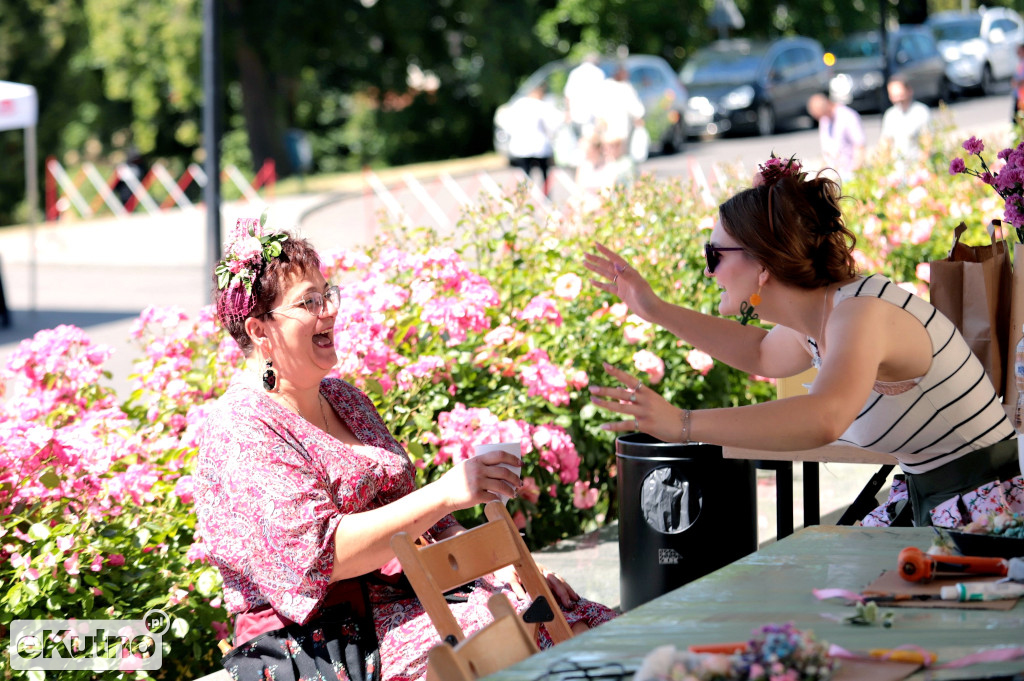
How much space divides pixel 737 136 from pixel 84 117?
642 inches

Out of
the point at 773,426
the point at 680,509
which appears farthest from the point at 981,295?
the point at 773,426

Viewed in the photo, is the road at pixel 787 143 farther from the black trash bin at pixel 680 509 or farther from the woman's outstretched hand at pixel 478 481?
the woman's outstretched hand at pixel 478 481

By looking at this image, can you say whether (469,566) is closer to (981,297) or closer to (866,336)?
(866,336)

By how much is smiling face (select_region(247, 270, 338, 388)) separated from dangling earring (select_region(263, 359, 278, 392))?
0.04 feet

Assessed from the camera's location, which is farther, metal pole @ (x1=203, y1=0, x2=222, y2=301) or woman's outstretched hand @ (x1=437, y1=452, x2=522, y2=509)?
metal pole @ (x1=203, y1=0, x2=222, y2=301)

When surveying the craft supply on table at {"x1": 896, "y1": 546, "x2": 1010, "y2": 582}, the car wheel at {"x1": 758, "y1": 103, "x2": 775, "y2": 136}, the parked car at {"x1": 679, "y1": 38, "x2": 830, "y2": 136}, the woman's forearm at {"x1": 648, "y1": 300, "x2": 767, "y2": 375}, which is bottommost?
the craft supply on table at {"x1": 896, "y1": 546, "x2": 1010, "y2": 582}

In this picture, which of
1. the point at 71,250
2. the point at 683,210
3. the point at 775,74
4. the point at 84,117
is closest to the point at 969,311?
the point at 683,210

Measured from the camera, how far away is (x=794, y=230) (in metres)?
3.04

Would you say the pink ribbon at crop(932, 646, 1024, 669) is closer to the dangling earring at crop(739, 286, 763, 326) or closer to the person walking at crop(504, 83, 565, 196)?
the dangling earring at crop(739, 286, 763, 326)

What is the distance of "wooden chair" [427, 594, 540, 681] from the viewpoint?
6.91 ft

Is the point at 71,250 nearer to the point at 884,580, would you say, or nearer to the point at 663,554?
the point at 663,554

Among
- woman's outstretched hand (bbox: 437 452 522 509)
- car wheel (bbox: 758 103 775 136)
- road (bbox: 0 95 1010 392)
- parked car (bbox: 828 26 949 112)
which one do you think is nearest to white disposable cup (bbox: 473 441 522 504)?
woman's outstretched hand (bbox: 437 452 522 509)

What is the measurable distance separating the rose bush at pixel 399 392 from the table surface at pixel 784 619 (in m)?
1.68

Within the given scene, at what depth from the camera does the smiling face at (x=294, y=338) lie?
3066 mm
